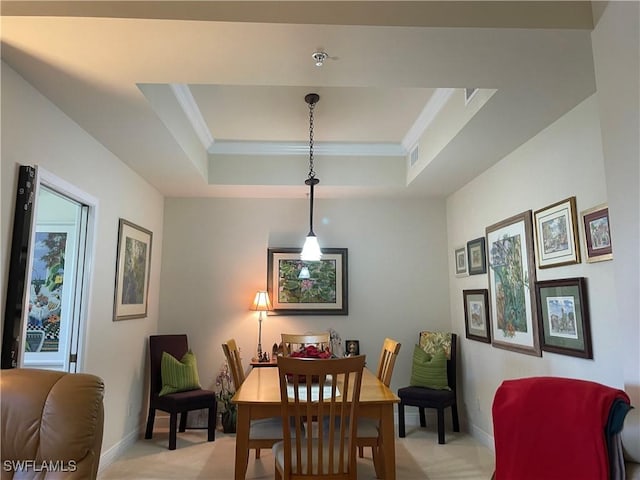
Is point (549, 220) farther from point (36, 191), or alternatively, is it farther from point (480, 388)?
point (36, 191)

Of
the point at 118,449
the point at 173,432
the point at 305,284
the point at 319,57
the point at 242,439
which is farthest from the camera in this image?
the point at 305,284

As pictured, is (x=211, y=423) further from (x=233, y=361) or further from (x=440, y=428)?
(x=440, y=428)

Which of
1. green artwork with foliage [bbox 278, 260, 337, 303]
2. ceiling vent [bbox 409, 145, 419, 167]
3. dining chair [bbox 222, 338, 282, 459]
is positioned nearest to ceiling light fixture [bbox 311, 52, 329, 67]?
dining chair [bbox 222, 338, 282, 459]

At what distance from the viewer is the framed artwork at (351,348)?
464 cm

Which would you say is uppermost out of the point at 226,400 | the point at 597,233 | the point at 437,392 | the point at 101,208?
the point at 101,208

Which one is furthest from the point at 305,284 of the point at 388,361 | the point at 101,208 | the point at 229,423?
the point at 101,208

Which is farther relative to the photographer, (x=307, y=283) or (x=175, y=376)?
(x=307, y=283)

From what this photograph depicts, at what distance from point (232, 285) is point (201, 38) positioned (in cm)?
325

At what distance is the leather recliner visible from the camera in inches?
59.6

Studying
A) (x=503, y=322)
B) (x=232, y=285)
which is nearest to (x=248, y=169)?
(x=232, y=285)

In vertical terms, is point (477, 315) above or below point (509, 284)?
below

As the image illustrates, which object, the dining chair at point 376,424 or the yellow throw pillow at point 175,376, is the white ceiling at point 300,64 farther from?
the yellow throw pillow at point 175,376

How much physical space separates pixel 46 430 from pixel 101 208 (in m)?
2.19

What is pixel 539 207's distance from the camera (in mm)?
3135
